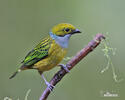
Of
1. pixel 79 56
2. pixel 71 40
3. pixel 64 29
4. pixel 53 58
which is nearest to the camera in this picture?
pixel 79 56

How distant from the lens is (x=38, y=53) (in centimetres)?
415

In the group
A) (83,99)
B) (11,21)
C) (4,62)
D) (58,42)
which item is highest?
(58,42)

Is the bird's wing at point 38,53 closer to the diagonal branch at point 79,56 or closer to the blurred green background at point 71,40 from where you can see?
the diagonal branch at point 79,56

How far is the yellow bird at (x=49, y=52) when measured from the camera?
13.2 ft

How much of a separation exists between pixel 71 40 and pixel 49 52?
338 centimetres

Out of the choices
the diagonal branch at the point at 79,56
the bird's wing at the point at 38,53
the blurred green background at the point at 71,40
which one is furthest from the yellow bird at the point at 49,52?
the blurred green background at the point at 71,40

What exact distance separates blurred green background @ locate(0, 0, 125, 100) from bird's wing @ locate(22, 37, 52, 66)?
224cm

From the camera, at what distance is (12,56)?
25.1 ft

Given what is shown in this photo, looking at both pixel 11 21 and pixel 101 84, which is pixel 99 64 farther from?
pixel 11 21

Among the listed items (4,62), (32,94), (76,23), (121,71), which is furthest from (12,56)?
(121,71)

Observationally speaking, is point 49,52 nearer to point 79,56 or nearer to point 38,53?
point 38,53

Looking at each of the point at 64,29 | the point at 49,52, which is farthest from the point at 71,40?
the point at 64,29

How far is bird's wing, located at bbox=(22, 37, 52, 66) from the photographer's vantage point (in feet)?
13.3

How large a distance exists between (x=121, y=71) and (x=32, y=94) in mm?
1897
